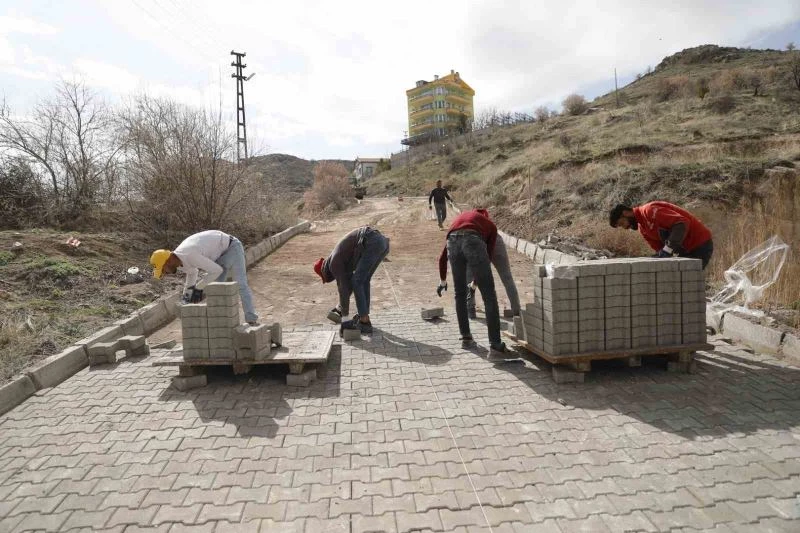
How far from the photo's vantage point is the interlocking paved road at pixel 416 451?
2.52 meters

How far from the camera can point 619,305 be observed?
4.15 metres

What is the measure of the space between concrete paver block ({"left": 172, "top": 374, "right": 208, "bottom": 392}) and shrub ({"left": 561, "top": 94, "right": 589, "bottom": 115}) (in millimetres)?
44851

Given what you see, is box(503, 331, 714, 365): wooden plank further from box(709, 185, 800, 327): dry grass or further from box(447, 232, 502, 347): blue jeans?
box(709, 185, 800, 327): dry grass

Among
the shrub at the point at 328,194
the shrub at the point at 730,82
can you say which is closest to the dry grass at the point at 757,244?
the shrub at the point at 328,194

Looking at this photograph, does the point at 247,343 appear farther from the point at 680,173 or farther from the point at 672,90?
the point at 672,90

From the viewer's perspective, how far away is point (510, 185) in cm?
1903

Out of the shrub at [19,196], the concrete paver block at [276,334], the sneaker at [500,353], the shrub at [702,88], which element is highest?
the shrub at [702,88]

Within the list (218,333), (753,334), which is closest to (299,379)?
(218,333)

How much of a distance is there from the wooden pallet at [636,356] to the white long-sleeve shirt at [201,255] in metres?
3.46

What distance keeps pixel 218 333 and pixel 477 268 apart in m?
2.46

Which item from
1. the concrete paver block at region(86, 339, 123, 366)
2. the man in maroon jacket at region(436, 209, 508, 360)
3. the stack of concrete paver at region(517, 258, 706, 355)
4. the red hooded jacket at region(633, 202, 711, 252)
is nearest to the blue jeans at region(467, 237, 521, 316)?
the man in maroon jacket at region(436, 209, 508, 360)

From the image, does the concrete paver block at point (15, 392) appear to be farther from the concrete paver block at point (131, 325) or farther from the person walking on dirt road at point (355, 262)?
the person walking on dirt road at point (355, 262)

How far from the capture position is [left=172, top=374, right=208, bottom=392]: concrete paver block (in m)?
4.26

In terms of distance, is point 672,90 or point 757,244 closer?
point 757,244
